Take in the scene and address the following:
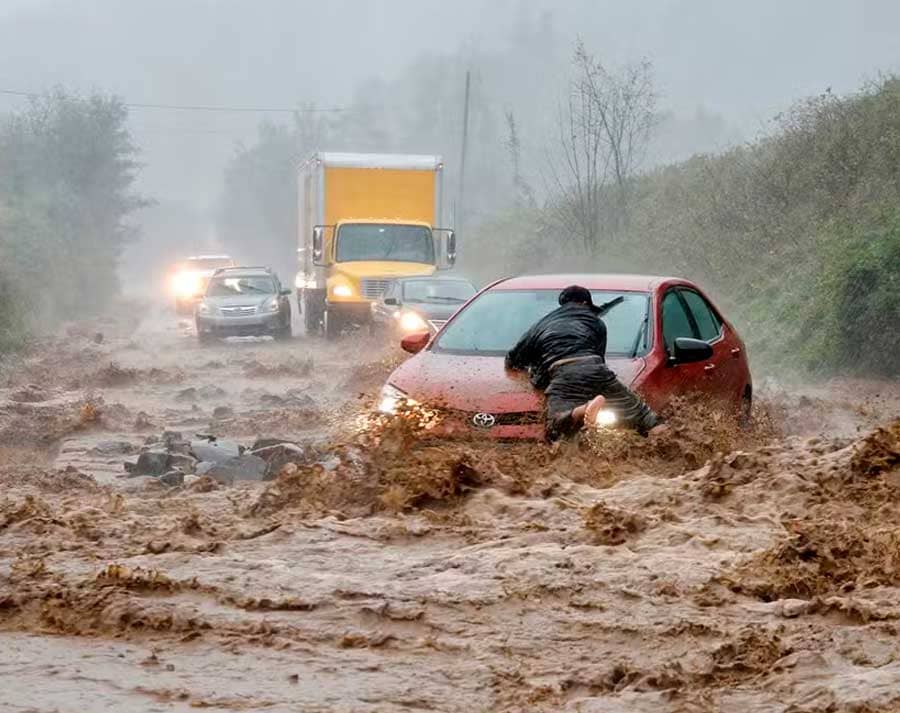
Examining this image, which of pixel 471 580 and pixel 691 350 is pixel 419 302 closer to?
pixel 691 350

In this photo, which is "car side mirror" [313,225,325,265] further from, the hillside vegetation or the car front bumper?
the hillside vegetation

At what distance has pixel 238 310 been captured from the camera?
31.8 metres

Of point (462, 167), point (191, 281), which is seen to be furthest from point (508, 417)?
point (462, 167)

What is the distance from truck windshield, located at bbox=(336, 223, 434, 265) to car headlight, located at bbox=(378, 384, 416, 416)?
19.0m

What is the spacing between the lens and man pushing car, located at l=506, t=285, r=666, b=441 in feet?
31.2

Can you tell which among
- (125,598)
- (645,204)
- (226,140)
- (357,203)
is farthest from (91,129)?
(226,140)

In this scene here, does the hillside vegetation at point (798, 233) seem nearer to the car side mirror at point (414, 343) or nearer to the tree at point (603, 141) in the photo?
the tree at point (603, 141)

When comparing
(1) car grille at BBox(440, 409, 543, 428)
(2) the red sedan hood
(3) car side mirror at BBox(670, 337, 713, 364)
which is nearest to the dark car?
(2) the red sedan hood

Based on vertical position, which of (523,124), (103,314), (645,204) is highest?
(523,124)

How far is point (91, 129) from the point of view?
5556cm

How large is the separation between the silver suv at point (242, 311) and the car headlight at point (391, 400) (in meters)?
21.6

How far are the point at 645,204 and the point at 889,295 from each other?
1821 centimetres

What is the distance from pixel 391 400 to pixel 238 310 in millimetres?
22078

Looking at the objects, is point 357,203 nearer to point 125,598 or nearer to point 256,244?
point 125,598
